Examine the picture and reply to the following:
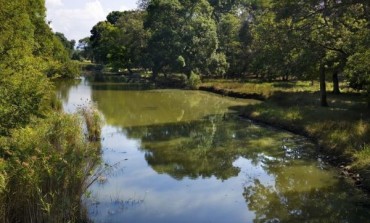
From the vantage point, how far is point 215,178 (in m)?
14.6

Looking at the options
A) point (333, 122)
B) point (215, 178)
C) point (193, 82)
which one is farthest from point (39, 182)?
point (193, 82)

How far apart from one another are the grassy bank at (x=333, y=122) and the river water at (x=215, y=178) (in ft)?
1.97

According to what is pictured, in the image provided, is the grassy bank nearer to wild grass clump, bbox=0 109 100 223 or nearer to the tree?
wild grass clump, bbox=0 109 100 223

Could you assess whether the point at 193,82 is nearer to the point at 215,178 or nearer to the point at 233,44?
the point at 233,44

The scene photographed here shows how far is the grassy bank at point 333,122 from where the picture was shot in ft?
47.7

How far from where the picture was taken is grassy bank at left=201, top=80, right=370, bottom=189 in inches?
573

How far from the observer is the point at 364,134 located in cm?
1622

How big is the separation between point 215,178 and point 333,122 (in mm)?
7478

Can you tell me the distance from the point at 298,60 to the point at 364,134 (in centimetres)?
844

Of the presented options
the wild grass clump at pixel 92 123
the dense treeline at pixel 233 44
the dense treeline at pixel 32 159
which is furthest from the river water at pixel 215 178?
the dense treeline at pixel 233 44

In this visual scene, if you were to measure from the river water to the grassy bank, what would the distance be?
599mm

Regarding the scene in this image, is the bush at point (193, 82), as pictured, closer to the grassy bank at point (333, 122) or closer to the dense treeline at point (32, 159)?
the grassy bank at point (333, 122)

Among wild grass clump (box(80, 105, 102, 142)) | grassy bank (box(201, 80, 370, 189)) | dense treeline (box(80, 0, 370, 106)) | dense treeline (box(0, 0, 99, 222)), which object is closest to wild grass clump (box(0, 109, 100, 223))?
dense treeline (box(0, 0, 99, 222))

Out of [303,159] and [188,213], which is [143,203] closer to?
[188,213]
